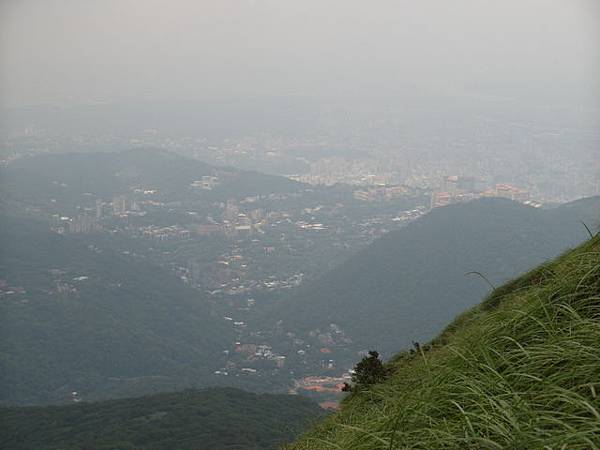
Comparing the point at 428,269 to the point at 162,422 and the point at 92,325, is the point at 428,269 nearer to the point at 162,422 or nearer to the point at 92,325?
the point at 92,325

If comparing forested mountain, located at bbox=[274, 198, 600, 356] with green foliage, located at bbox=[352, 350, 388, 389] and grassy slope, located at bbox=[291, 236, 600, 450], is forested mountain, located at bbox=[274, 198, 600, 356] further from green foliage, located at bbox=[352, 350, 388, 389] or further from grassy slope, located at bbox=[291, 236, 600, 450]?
grassy slope, located at bbox=[291, 236, 600, 450]

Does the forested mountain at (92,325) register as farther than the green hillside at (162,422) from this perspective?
Yes

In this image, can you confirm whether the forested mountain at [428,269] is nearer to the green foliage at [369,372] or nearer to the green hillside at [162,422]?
the green hillside at [162,422]

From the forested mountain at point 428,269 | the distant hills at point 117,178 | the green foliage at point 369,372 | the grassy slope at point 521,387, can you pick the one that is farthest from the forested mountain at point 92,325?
the grassy slope at point 521,387

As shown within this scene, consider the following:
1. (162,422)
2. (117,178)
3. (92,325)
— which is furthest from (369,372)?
(117,178)

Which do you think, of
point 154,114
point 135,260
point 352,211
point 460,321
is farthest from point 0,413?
point 154,114

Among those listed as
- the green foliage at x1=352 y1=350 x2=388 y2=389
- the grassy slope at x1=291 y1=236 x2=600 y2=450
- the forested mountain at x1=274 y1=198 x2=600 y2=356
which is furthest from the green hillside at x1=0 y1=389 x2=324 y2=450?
the forested mountain at x1=274 y1=198 x2=600 y2=356
